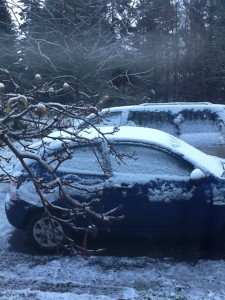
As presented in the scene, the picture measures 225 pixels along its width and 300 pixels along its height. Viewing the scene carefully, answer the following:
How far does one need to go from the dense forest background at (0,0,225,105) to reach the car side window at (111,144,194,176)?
2.83ft

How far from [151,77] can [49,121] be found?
1916 centimetres

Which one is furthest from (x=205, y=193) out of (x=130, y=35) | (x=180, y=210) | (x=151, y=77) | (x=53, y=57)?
A: (x=151, y=77)

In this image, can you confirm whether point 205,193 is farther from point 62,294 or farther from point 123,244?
point 62,294

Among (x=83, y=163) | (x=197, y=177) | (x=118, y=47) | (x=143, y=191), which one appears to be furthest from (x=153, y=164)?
(x=118, y=47)

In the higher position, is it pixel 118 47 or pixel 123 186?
pixel 118 47

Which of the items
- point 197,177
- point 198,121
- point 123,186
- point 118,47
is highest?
point 118,47

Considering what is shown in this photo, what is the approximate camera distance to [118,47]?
14258 mm

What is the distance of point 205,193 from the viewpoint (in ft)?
18.2

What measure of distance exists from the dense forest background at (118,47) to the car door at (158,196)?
3.38 ft

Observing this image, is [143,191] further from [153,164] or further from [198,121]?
[198,121]

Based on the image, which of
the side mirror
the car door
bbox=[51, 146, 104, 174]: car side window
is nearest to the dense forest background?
bbox=[51, 146, 104, 174]: car side window

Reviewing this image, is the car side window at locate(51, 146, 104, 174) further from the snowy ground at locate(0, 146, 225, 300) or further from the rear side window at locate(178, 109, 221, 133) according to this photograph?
the rear side window at locate(178, 109, 221, 133)

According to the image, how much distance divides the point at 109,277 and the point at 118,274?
114mm

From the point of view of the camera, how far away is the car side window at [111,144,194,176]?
5.71 meters
